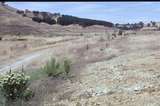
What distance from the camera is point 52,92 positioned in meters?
12.1

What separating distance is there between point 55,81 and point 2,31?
Result: 5056 cm

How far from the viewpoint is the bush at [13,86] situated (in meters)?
11.2

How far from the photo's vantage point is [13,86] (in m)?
11.3

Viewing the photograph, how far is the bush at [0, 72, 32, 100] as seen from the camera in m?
11.2

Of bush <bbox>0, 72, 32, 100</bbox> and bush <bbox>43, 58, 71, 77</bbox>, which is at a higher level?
bush <bbox>0, 72, 32, 100</bbox>

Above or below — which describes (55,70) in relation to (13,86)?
below

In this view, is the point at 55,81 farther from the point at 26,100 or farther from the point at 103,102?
the point at 103,102

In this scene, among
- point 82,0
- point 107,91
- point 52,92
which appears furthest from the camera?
point 52,92

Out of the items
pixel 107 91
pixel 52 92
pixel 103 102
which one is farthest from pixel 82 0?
pixel 52 92

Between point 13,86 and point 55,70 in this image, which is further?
point 55,70

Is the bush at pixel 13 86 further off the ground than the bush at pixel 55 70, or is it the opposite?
the bush at pixel 13 86

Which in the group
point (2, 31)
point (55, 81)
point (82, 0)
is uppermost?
point (82, 0)

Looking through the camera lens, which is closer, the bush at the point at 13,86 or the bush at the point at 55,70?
the bush at the point at 13,86

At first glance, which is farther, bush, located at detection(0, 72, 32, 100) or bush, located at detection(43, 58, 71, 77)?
bush, located at detection(43, 58, 71, 77)
